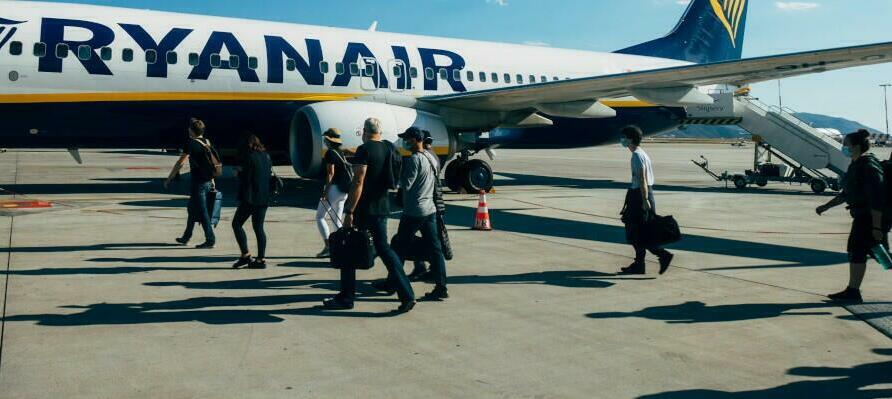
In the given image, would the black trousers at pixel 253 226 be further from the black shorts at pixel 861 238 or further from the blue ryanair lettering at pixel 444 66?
the blue ryanair lettering at pixel 444 66

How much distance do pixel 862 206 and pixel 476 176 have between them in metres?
12.1

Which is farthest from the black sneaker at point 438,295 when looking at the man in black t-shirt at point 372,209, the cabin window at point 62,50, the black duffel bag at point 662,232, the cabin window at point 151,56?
the cabin window at point 62,50

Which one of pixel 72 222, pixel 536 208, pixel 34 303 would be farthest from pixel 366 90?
pixel 34 303

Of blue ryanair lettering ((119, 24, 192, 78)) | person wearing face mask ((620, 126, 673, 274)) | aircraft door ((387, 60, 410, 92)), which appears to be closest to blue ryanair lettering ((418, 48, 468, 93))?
aircraft door ((387, 60, 410, 92))

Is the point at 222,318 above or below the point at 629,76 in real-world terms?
below

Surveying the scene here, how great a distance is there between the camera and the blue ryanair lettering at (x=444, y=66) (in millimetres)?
18636

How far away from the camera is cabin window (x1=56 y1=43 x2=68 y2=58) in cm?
1455

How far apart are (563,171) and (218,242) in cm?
2071

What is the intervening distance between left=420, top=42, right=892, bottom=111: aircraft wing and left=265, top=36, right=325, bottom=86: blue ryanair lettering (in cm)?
267

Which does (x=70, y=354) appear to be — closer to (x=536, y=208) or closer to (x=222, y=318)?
(x=222, y=318)

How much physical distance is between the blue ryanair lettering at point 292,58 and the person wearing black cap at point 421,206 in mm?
10067

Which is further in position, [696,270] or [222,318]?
[696,270]

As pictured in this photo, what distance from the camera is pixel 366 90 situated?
17.7 metres

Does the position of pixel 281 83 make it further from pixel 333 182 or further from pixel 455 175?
pixel 333 182
